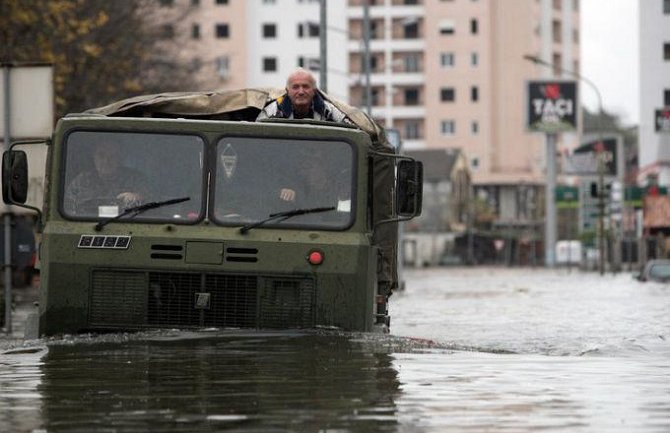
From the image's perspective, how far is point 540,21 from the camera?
152000 mm

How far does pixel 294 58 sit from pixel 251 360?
437 ft

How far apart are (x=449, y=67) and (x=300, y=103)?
135m

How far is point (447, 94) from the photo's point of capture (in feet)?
493

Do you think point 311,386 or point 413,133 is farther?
point 413,133

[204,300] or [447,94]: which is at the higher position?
[447,94]

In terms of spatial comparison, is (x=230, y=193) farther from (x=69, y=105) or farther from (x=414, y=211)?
(x=69, y=105)

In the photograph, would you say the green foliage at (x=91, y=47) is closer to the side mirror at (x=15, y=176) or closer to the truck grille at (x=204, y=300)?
the side mirror at (x=15, y=176)

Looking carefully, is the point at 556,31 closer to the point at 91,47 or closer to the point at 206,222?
the point at 91,47

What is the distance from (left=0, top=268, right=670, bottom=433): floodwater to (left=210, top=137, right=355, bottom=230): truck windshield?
34.6 inches

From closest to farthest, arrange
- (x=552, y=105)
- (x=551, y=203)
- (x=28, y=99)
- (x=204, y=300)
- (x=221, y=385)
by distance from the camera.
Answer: (x=221, y=385)
(x=204, y=300)
(x=28, y=99)
(x=551, y=203)
(x=552, y=105)

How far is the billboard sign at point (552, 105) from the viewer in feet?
400

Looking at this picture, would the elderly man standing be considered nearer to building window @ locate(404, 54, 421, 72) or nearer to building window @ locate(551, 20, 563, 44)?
building window @ locate(404, 54, 421, 72)

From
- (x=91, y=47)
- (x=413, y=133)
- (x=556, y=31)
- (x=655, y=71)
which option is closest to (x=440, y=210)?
(x=413, y=133)

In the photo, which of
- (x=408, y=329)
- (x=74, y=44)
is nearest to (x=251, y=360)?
(x=408, y=329)
